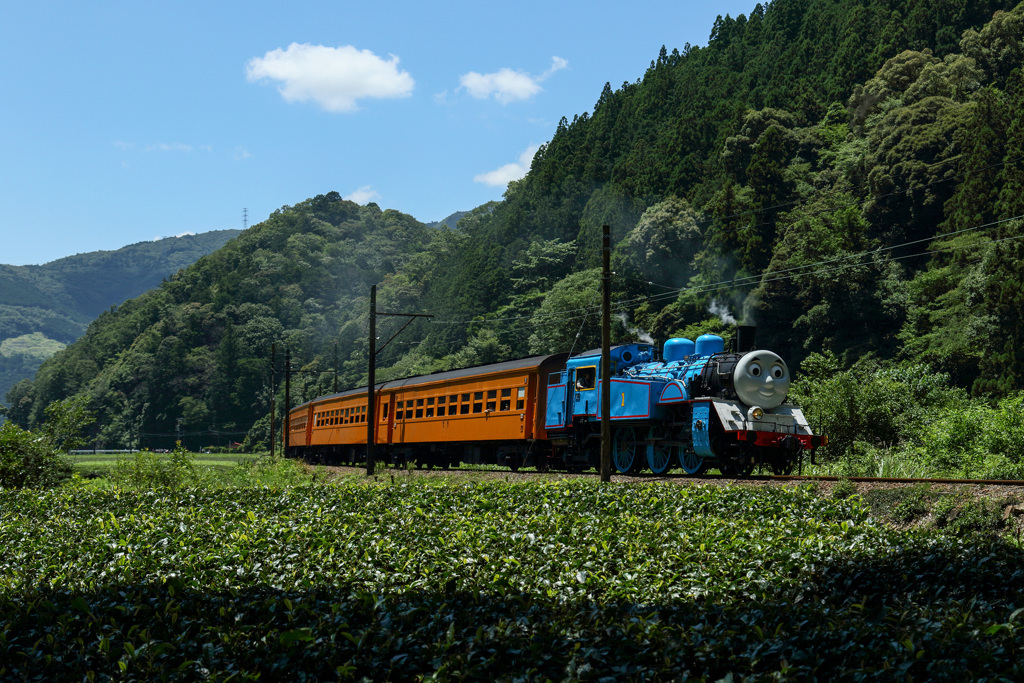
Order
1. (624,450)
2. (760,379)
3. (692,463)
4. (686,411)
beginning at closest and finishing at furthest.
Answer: (760,379)
(686,411)
(692,463)
(624,450)

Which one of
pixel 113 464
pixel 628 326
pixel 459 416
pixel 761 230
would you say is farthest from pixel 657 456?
pixel 628 326

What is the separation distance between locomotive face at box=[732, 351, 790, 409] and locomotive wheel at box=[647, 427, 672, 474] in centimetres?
253

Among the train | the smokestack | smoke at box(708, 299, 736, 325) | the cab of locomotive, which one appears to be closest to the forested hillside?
smoke at box(708, 299, 736, 325)

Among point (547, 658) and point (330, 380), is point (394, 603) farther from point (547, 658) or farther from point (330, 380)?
point (330, 380)

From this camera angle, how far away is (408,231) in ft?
529

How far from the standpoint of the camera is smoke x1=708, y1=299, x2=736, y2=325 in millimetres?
59719

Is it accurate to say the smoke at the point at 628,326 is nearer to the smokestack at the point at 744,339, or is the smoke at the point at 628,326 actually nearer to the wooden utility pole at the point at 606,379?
the smokestack at the point at 744,339

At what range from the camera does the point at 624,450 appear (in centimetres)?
2173

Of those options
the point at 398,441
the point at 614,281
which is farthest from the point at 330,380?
the point at 398,441

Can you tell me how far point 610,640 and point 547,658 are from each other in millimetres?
639

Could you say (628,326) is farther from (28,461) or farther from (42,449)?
(28,461)

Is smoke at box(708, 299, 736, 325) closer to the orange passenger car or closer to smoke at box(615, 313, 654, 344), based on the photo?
smoke at box(615, 313, 654, 344)

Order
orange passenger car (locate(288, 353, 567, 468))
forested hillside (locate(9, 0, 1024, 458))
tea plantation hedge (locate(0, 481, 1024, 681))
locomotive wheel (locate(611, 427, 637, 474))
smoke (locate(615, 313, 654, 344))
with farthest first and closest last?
smoke (locate(615, 313, 654, 344))
forested hillside (locate(9, 0, 1024, 458))
orange passenger car (locate(288, 353, 567, 468))
locomotive wheel (locate(611, 427, 637, 474))
tea plantation hedge (locate(0, 481, 1024, 681))

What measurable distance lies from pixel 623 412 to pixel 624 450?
1.44 metres
